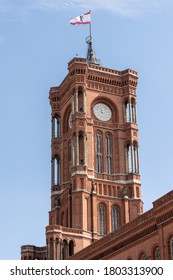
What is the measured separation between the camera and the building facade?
263 feet

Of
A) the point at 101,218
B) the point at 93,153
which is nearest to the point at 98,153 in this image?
the point at 93,153

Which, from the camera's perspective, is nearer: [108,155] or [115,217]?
[115,217]

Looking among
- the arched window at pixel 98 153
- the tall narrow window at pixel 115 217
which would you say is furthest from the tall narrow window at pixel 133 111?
the tall narrow window at pixel 115 217

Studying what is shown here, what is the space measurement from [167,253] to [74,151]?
128 feet

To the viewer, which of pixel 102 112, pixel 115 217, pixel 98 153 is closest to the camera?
pixel 115 217

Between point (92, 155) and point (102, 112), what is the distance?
24.0 ft

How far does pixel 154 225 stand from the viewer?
48312 millimetres

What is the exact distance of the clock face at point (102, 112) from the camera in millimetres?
87250

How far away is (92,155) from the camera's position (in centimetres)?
8375

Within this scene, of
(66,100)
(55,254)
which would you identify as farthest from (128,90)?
(55,254)

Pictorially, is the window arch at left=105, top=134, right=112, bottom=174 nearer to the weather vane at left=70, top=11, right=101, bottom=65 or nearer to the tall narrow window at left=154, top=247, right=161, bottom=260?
the weather vane at left=70, top=11, right=101, bottom=65

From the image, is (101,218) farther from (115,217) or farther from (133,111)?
(133,111)

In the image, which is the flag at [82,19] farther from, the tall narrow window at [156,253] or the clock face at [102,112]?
the tall narrow window at [156,253]
